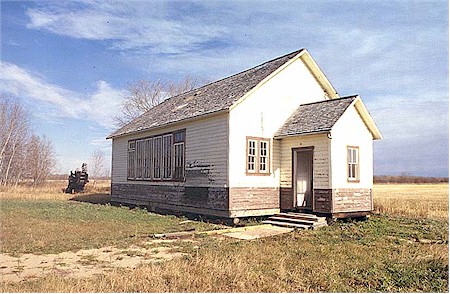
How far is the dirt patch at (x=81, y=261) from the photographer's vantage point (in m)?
8.39

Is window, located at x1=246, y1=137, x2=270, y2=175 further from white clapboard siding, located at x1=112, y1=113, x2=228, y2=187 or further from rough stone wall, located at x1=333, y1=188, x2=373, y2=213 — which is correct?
rough stone wall, located at x1=333, y1=188, x2=373, y2=213

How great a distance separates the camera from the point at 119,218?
1841cm

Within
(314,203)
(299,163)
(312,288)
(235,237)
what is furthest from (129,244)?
(299,163)

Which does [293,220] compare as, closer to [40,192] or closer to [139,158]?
[139,158]

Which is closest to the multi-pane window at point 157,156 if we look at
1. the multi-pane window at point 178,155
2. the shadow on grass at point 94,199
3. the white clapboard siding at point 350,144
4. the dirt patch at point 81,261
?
the multi-pane window at point 178,155

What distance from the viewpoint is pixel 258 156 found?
17.4m

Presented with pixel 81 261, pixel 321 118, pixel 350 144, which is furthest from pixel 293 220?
pixel 81 261

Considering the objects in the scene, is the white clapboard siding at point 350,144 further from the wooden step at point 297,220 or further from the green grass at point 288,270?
the green grass at point 288,270

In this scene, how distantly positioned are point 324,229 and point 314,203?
197 centimetres

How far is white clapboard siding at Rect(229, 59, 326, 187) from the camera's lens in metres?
16.7

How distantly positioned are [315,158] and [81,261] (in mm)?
9919

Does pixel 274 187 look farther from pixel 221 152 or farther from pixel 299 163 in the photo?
pixel 221 152

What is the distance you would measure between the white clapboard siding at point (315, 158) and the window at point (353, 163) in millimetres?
1264

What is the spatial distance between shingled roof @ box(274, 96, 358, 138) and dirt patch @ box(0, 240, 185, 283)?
7760 mm
